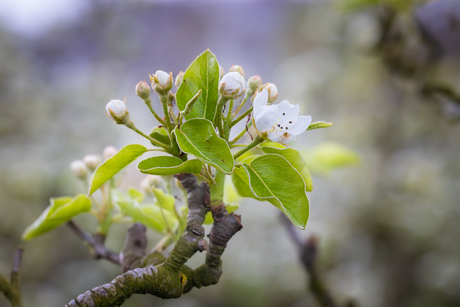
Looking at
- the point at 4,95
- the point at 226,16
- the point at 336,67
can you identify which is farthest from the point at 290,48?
the point at 4,95

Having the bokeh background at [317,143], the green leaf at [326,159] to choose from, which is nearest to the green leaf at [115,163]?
the green leaf at [326,159]

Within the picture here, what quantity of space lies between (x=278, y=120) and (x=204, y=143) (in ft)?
0.26

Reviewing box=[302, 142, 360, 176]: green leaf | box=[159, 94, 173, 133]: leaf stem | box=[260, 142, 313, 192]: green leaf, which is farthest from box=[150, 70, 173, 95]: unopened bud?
box=[302, 142, 360, 176]: green leaf

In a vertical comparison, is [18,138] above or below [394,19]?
below

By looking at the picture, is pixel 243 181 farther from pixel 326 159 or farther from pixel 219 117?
pixel 326 159

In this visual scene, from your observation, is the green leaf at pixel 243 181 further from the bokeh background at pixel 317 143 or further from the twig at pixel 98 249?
the bokeh background at pixel 317 143

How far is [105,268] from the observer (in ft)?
4.63

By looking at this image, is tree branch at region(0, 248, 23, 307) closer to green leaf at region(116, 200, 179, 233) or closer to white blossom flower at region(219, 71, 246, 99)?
green leaf at region(116, 200, 179, 233)

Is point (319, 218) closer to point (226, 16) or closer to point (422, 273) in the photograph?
point (422, 273)

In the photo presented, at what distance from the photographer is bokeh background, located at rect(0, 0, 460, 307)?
1211 millimetres

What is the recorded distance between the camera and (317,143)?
1.24 meters

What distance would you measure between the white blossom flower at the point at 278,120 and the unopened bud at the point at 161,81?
8 centimetres

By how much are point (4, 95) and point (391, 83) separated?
168 centimetres

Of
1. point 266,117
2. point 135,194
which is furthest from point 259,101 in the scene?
point 135,194
